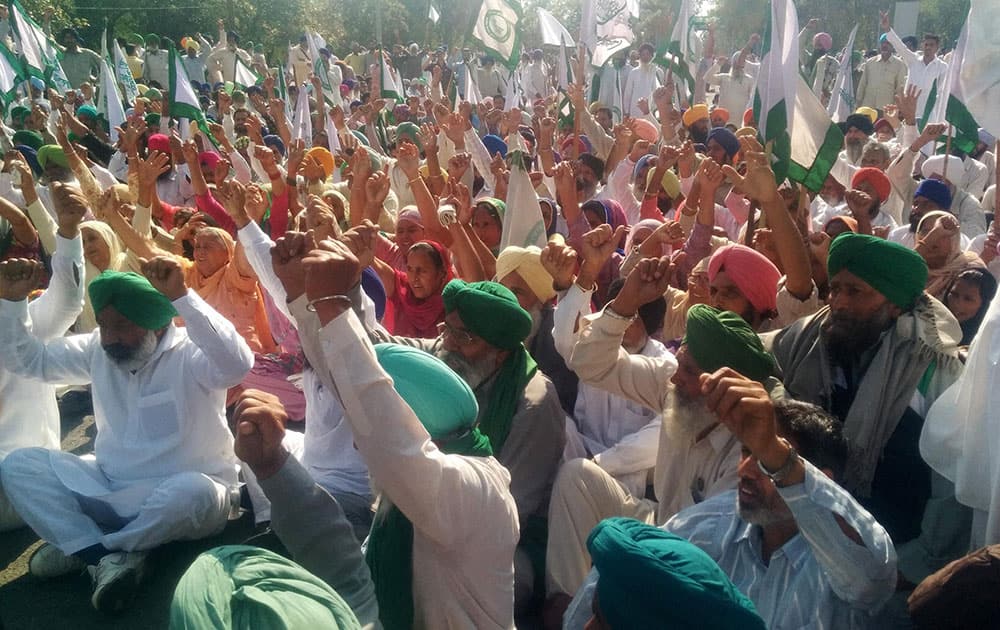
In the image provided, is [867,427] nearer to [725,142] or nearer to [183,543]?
[183,543]

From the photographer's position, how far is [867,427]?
8.02 ft

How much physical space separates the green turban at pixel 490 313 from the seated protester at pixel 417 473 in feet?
2.43

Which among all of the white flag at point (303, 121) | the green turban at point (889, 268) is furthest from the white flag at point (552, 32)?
the green turban at point (889, 268)

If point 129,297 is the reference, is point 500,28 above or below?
above

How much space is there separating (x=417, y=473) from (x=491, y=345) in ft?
3.74

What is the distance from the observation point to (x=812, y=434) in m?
2.02

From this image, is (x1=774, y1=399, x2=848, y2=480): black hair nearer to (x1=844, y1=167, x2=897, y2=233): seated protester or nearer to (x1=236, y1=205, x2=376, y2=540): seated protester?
(x1=236, y1=205, x2=376, y2=540): seated protester

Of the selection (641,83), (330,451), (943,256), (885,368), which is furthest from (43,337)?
(641,83)

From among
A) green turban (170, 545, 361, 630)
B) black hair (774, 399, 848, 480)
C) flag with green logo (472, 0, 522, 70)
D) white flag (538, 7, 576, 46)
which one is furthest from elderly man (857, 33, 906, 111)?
green turban (170, 545, 361, 630)

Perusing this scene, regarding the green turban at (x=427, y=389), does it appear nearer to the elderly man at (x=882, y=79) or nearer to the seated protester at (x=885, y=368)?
Answer: the seated protester at (x=885, y=368)

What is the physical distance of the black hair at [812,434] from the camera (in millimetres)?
2020

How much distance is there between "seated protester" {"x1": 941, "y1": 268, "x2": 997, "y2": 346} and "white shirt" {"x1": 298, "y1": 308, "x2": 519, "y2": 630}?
2.32m

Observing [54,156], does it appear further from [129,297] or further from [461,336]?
[461,336]

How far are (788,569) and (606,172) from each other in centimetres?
514
